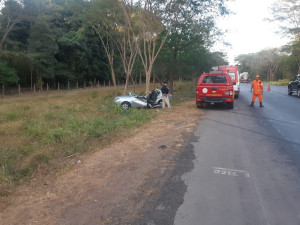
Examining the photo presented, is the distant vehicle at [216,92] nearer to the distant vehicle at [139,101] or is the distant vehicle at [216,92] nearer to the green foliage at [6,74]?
the distant vehicle at [139,101]

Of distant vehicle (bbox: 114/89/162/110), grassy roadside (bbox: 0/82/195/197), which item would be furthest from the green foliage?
grassy roadside (bbox: 0/82/195/197)

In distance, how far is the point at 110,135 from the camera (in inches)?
320

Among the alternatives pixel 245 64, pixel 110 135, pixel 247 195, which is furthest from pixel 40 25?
pixel 245 64

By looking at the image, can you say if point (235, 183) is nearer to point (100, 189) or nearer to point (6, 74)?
point (100, 189)

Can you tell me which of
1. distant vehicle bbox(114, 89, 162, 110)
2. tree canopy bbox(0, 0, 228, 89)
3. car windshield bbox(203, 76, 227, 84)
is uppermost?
tree canopy bbox(0, 0, 228, 89)

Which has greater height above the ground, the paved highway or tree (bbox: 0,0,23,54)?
tree (bbox: 0,0,23,54)

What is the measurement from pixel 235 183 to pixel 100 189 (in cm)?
228

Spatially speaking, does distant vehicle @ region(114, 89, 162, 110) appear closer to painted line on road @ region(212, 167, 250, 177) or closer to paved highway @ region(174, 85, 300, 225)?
paved highway @ region(174, 85, 300, 225)

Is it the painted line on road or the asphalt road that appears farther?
the painted line on road

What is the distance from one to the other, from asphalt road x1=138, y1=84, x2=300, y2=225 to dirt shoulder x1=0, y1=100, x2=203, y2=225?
1.11 feet

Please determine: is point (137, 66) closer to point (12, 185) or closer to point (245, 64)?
point (12, 185)

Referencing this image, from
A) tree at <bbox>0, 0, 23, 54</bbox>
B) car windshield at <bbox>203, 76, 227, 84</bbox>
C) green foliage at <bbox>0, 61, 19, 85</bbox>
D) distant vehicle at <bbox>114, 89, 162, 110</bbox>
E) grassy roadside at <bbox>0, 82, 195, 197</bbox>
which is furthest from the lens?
green foliage at <bbox>0, 61, 19, 85</bbox>

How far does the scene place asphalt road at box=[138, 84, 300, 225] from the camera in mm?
3613

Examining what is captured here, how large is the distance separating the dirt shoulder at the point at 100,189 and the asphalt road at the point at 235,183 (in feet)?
1.11
